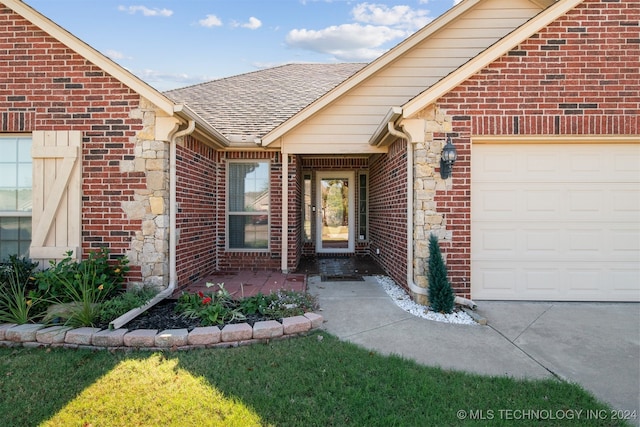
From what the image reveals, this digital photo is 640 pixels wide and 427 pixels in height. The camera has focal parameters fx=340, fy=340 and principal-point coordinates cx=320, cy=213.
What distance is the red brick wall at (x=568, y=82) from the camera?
4891 mm

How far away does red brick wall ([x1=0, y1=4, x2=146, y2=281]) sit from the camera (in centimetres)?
509

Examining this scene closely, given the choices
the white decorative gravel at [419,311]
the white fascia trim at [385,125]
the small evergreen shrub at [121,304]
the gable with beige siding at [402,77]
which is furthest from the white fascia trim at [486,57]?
the small evergreen shrub at [121,304]

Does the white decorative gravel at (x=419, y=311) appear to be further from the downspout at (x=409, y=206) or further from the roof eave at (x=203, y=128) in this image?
the roof eave at (x=203, y=128)

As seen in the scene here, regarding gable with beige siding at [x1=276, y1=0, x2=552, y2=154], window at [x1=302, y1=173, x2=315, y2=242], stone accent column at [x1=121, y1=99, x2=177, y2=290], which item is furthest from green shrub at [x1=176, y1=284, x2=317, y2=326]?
window at [x1=302, y1=173, x2=315, y2=242]

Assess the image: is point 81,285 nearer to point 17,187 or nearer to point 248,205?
point 17,187

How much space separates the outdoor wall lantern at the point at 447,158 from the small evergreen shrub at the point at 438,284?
3.28 feet

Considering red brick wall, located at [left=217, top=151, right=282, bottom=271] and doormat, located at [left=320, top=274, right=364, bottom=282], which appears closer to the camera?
doormat, located at [left=320, top=274, right=364, bottom=282]

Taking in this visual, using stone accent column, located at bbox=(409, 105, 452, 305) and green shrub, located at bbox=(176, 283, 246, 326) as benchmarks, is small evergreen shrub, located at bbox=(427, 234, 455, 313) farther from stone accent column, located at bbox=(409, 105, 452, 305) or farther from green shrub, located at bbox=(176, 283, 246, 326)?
green shrub, located at bbox=(176, 283, 246, 326)

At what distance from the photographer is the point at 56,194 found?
4.99m

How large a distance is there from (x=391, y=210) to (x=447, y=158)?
2.09m

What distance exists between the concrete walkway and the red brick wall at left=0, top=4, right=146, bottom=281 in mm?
3495

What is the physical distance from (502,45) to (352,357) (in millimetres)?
4711

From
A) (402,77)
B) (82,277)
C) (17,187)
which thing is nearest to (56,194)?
(17,187)

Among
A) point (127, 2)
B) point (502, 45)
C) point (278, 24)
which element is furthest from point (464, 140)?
point (278, 24)
